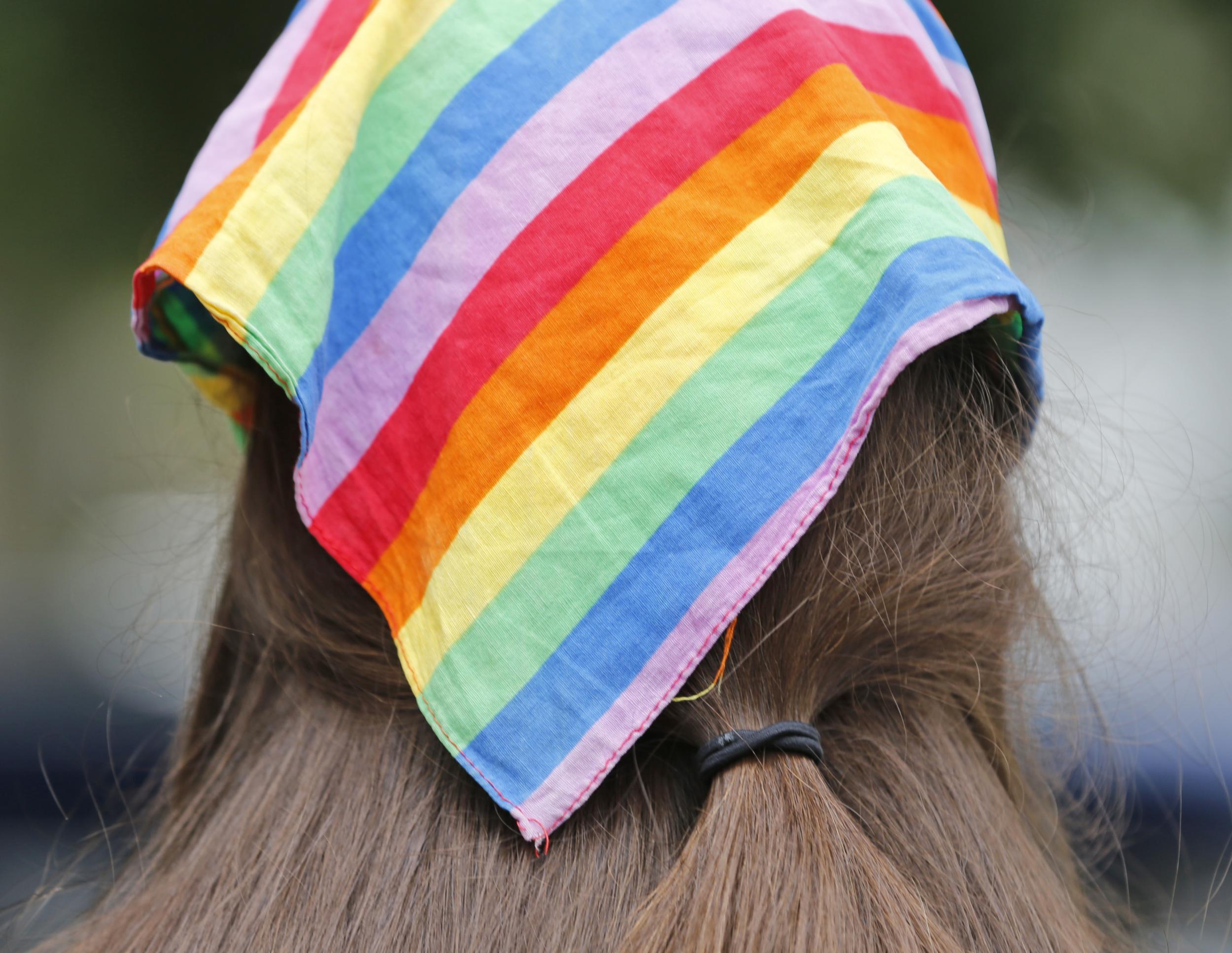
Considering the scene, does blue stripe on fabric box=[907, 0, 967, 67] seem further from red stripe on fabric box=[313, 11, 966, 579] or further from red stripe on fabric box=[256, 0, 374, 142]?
red stripe on fabric box=[256, 0, 374, 142]

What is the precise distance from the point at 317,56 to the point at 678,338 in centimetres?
33

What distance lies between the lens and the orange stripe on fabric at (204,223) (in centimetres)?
53

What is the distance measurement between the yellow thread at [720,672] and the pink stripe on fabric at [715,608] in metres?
0.01

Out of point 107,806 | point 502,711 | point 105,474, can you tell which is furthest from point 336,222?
point 105,474

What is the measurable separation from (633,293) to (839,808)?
0.30 meters

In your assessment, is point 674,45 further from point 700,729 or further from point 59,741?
point 59,741

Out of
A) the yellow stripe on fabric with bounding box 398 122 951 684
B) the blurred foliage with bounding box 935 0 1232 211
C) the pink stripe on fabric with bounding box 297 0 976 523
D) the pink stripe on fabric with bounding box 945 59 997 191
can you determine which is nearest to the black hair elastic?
the yellow stripe on fabric with bounding box 398 122 951 684

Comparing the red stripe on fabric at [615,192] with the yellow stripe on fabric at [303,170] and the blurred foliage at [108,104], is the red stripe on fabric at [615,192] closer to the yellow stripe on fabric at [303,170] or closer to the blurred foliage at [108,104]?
the yellow stripe on fabric at [303,170]

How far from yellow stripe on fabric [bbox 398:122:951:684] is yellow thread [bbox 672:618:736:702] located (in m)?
0.11

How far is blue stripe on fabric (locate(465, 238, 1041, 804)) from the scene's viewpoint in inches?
17.7

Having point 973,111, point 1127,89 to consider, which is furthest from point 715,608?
point 1127,89

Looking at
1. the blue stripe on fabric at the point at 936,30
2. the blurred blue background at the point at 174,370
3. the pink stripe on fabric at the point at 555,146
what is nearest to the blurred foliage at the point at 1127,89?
the blurred blue background at the point at 174,370

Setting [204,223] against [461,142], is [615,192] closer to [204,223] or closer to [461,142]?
[461,142]

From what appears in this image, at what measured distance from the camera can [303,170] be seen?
1.83 ft
